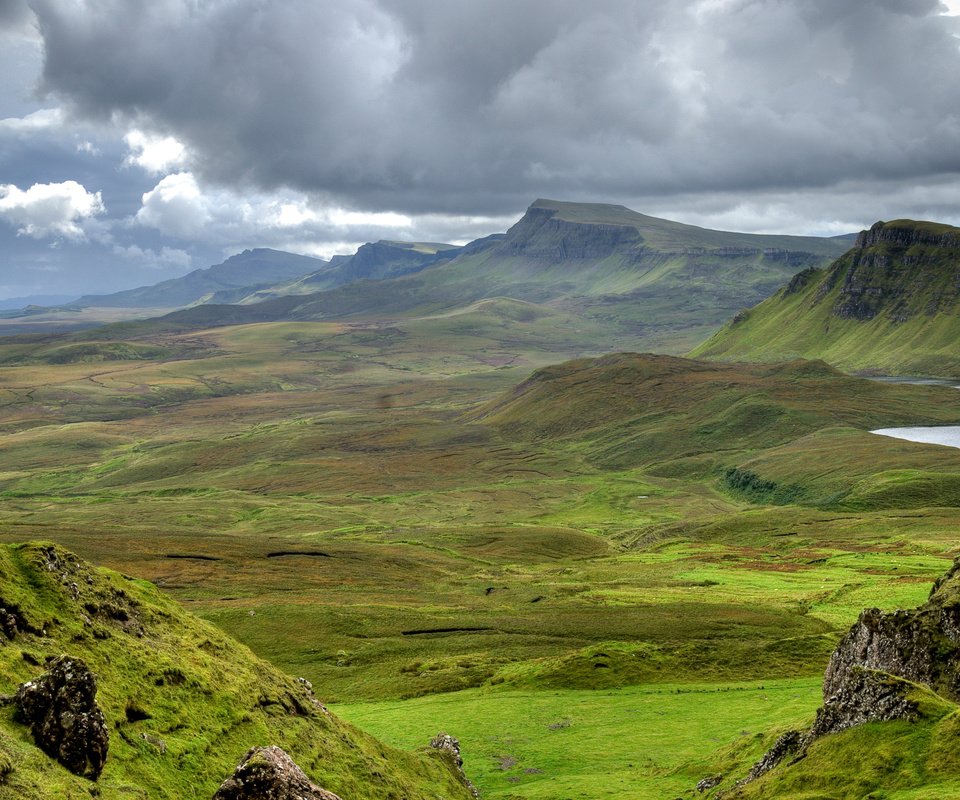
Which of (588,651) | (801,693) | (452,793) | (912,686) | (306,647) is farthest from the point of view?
(306,647)

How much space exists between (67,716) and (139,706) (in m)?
6.88

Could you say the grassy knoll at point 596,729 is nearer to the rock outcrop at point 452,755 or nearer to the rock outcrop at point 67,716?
the rock outcrop at point 452,755

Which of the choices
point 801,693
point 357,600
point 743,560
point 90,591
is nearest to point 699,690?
point 801,693

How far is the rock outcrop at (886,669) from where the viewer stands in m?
37.6

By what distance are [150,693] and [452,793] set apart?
65.5 feet

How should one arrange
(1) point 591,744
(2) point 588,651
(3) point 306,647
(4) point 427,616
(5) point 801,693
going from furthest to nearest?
(4) point 427,616
(3) point 306,647
(2) point 588,651
(5) point 801,693
(1) point 591,744

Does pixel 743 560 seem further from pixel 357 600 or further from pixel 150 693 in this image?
pixel 150 693

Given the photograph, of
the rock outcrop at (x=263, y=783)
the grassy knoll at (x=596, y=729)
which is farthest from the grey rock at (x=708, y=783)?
the rock outcrop at (x=263, y=783)

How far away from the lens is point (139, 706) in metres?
36.8

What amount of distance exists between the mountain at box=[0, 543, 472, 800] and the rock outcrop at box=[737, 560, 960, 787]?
790 inches

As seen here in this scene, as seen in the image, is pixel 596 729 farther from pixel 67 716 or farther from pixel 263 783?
pixel 67 716

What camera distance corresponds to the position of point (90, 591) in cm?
4216

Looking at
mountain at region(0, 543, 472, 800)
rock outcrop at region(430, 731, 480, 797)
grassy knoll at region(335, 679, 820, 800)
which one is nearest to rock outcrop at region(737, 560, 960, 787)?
grassy knoll at region(335, 679, 820, 800)

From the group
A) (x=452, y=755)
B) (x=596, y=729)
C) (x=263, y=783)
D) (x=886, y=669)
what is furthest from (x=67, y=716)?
(x=596, y=729)
